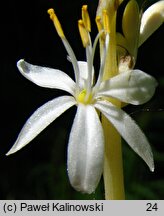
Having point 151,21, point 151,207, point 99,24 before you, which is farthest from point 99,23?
point 151,207

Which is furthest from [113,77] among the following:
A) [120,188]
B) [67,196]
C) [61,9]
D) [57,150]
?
[61,9]

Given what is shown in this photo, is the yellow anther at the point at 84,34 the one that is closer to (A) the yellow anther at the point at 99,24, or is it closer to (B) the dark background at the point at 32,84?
(A) the yellow anther at the point at 99,24

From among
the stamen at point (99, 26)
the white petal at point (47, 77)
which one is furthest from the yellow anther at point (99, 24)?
A: the white petal at point (47, 77)

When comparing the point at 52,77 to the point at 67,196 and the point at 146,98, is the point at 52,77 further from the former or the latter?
the point at 67,196

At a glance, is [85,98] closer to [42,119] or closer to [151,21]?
[42,119]

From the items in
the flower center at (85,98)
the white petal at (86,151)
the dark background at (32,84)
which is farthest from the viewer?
the dark background at (32,84)

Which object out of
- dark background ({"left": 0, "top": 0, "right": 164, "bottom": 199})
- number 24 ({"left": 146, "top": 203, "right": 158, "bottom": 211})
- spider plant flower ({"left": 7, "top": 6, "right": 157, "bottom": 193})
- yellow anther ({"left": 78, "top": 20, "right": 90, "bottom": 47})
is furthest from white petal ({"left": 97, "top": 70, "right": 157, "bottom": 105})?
dark background ({"left": 0, "top": 0, "right": 164, "bottom": 199})
